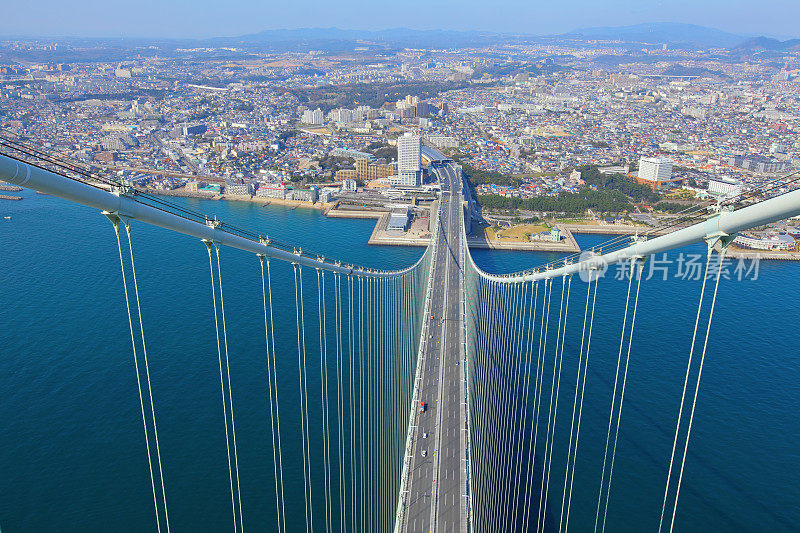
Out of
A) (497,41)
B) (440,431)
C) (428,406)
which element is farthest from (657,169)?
(497,41)

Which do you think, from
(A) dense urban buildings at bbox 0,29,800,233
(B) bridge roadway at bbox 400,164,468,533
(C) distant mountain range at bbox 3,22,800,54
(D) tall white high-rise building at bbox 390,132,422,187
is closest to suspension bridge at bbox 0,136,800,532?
(B) bridge roadway at bbox 400,164,468,533

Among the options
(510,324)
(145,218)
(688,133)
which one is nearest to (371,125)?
(688,133)

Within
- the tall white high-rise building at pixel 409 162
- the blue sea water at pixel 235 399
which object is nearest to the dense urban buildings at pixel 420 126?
the tall white high-rise building at pixel 409 162

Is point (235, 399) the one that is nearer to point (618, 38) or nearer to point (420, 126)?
point (420, 126)

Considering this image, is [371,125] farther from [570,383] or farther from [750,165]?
[570,383]

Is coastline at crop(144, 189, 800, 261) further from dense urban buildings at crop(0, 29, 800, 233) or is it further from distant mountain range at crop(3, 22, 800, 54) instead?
distant mountain range at crop(3, 22, 800, 54)

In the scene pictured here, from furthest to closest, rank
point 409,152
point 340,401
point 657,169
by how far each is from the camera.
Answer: point 409,152 < point 657,169 < point 340,401
